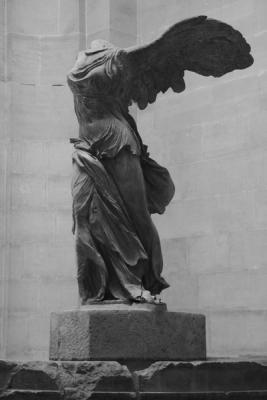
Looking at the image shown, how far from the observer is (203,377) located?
4.95 meters

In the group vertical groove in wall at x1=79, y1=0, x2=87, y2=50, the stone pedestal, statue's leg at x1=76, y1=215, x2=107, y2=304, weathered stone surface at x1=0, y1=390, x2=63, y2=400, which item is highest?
vertical groove in wall at x1=79, y1=0, x2=87, y2=50

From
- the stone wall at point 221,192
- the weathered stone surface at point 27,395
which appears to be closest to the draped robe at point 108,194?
the weathered stone surface at point 27,395

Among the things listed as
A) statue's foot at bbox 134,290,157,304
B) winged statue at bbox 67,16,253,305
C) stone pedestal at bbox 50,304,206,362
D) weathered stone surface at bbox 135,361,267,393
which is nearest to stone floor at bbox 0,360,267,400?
weathered stone surface at bbox 135,361,267,393

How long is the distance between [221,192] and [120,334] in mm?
3621

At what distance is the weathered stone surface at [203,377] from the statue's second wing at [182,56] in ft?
7.01

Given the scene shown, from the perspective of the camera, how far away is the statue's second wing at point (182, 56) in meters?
5.85

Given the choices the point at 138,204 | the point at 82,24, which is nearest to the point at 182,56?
the point at 138,204

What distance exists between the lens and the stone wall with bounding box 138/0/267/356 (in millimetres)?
8219

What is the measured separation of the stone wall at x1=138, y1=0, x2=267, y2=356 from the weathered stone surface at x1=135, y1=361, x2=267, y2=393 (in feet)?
9.44

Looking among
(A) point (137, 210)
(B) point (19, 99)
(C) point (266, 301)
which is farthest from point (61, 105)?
(A) point (137, 210)

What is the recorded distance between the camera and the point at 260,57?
8.45 metres

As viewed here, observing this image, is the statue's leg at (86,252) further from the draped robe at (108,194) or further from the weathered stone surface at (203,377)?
the weathered stone surface at (203,377)

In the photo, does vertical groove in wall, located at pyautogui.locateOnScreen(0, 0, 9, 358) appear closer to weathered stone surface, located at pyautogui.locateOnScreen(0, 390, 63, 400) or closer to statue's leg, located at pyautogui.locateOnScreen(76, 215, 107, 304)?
statue's leg, located at pyautogui.locateOnScreen(76, 215, 107, 304)

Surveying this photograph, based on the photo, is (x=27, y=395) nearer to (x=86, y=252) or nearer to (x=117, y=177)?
(x=86, y=252)
